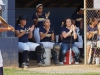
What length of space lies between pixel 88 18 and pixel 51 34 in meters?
1.33

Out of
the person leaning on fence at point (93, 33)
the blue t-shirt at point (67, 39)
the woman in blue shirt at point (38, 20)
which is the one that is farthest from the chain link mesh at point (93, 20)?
the woman in blue shirt at point (38, 20)

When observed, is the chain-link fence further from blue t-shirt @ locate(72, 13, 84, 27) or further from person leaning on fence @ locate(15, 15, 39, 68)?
person leaning on fence @ locate(15, 15, 39, 68)

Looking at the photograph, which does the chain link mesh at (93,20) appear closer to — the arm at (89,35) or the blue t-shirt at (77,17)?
the arm at (89,35)

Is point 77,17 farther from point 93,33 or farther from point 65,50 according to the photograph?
point 65,50

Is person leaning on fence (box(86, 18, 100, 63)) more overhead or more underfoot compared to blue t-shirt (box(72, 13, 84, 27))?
more underfoot

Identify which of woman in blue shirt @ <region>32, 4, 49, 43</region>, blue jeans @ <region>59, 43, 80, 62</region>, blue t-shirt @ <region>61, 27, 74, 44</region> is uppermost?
woman in blue shirt @ <region>32, 4, 49, 43</region>

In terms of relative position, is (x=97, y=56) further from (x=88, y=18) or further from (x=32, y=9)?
(x=32, y=9)

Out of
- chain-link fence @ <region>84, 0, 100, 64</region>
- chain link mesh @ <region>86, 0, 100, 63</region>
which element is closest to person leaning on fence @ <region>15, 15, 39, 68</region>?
chain-link fence @ <region>84, 0, 100, 64</region>

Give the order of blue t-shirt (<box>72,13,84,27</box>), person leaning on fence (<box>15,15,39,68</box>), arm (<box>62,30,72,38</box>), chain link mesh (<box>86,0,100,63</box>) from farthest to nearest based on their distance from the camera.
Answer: blue t-shirt (<box>72,13,84,27</box>)
chain link mesh (<box>86,0,100,63</box>)
arm (<box>62,30,72,38</box>)
person leaning on fence (<box>15,15,39,68</box>)

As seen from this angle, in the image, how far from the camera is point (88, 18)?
1316cm

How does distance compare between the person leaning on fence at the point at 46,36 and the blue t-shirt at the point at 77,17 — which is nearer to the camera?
the person leaning on fence at the point at 46,36

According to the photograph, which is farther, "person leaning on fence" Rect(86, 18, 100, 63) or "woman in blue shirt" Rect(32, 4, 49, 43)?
"woman in blue shirt" Rect(32, 4, 49, 43)

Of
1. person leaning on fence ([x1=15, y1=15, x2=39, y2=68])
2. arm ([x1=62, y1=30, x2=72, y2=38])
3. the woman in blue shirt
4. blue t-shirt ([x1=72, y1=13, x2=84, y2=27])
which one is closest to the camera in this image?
person leaning on fence ([x1=15, y1=15, x2=39, y2=68])

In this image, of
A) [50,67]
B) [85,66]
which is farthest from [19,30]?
[85,66]
